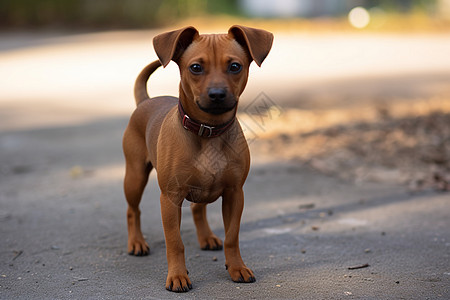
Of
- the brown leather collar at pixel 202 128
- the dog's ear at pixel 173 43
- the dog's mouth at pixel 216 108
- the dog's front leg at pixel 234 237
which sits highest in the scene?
the dog's ear at pixel 173 43

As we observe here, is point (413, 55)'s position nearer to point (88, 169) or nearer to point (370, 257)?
point (88, 169)

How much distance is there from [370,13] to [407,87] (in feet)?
47.3

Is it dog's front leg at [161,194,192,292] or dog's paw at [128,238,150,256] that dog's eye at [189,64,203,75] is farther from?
dog's paw at [128,238,150,256]

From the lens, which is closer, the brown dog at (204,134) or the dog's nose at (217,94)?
the dog's nose at (217,94)

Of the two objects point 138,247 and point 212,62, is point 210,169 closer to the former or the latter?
point 212,62

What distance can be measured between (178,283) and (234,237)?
17.6 inches

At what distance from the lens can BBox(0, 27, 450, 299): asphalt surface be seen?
11.8ft

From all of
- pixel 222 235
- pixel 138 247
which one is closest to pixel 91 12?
pixel 222 235

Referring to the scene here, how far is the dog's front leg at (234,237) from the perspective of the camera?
144 inches

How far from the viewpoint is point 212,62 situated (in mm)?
3289

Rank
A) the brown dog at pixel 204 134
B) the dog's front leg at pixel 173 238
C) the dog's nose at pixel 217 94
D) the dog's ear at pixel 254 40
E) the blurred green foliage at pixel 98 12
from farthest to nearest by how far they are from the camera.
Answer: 1. the blurred green foliage at pixel 98 12
2. the dog's front leg at pixel 173 238
3. the dog's ear at pixel 254 40
4. the brown dog at pixel 204 134
5. the dog's nose at pixel 217 94

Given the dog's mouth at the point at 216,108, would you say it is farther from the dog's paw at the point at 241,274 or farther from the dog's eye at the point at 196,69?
the dog's paw at the point at 241,274


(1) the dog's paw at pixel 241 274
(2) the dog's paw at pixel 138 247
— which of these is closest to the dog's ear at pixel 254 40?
(1) the dog's paw at pixel 241 274

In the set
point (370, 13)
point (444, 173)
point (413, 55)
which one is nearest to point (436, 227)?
point (444, 173)
